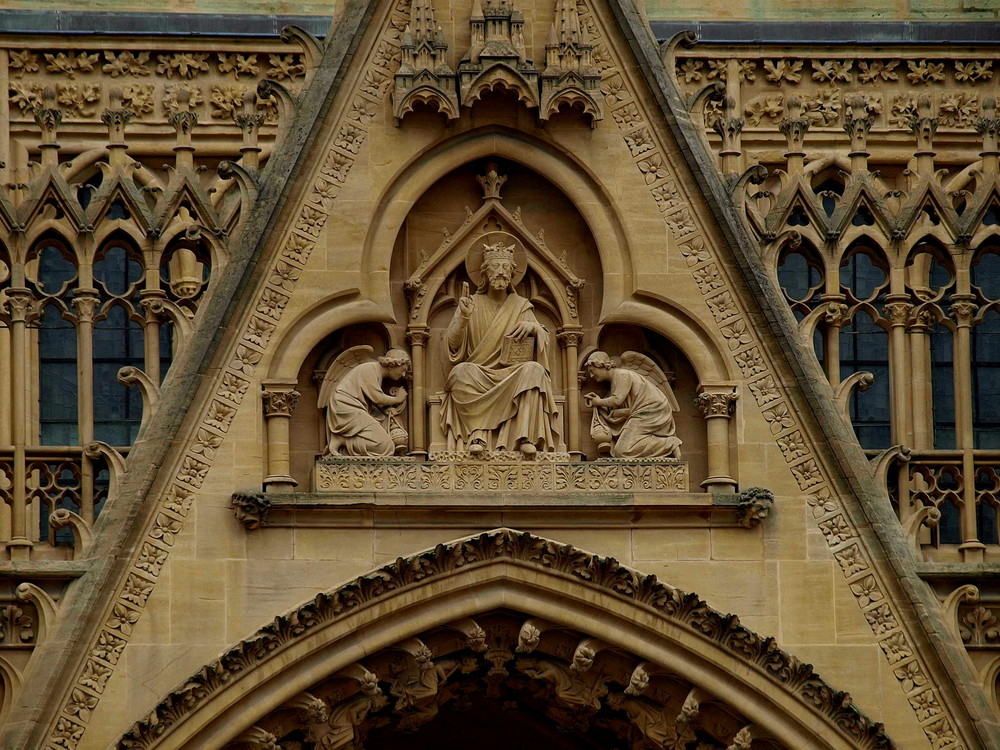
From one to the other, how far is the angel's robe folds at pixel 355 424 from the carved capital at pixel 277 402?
261 millimetres

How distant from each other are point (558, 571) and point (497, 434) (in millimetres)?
918

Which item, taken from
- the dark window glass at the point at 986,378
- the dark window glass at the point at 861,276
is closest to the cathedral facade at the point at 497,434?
the dark window glass at the point at 986,378

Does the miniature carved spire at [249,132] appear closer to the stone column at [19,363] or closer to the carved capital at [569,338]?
the stone column at [19,363]

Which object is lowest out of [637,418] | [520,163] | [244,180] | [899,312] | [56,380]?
[637,418]

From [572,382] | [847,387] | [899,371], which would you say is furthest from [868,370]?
[572,382]

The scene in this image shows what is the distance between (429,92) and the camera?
20172mm

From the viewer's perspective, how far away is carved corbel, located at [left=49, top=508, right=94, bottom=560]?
1941cm

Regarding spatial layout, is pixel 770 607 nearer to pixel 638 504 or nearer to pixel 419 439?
pixel 638 504

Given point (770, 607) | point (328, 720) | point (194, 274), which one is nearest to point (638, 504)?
point (770, 607)

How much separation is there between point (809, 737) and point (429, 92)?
430 centimetres

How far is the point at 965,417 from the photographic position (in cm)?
2025

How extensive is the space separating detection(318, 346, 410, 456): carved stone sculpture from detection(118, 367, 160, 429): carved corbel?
98 cm

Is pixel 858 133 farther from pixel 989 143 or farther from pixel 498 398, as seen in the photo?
pixel 498 398

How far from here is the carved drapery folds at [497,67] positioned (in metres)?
20.2
